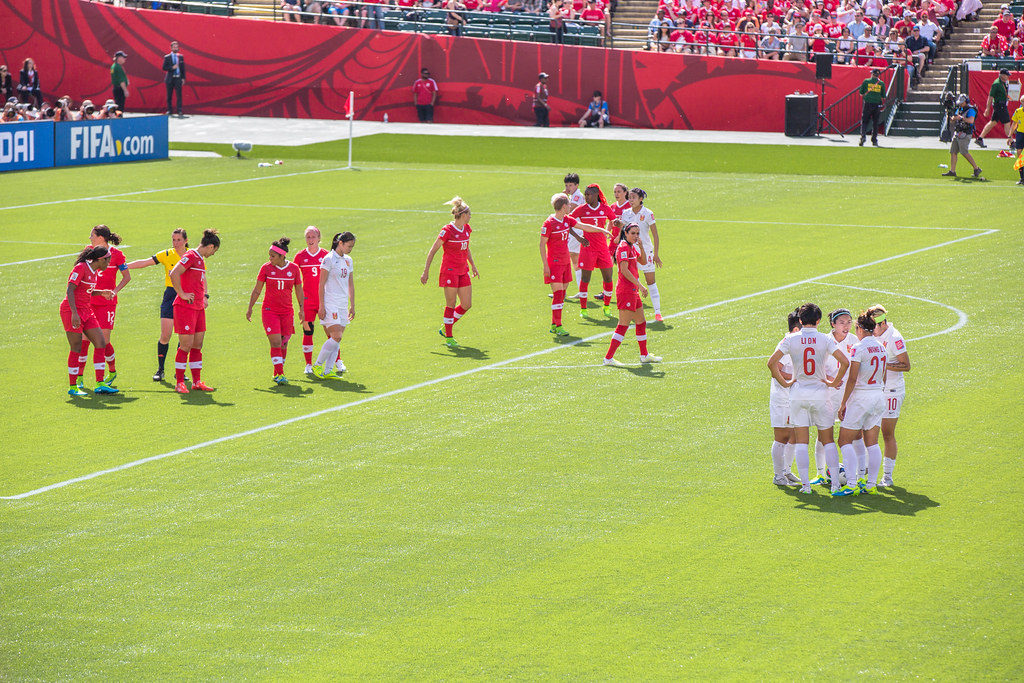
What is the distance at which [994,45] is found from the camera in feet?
165

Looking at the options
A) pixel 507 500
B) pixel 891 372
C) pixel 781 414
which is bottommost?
pixel 507 500

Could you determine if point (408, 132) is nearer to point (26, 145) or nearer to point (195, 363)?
point (26, 145)

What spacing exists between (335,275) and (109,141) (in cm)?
2996

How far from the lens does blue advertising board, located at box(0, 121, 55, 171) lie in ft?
134

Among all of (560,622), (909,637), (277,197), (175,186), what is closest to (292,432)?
(560,622)

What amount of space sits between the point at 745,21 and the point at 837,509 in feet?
149

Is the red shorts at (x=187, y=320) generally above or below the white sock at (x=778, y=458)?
above

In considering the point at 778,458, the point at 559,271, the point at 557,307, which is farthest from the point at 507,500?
the point at 559,271

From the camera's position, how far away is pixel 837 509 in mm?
12898

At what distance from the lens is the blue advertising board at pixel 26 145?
40.7m

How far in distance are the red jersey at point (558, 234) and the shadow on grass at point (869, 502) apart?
26.4ft


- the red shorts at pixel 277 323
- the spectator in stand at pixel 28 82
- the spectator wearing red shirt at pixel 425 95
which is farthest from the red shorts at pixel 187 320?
the spectator wearing red shirt at pixel 425 95

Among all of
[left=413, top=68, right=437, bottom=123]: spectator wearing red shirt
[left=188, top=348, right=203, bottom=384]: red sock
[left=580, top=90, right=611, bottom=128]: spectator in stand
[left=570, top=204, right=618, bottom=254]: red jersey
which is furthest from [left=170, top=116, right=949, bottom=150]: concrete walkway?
[left=188, top=348, right=203, bottom=384]: red sock

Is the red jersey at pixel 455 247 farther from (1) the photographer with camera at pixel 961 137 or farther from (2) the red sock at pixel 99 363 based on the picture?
(1) the photographer with camera at pixel 961 137
